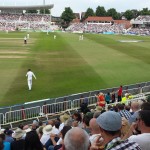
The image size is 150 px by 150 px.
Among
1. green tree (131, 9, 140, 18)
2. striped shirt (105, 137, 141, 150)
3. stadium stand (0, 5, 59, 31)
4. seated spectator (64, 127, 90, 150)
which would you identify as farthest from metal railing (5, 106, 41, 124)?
green tree (131, 9, 140, 18)

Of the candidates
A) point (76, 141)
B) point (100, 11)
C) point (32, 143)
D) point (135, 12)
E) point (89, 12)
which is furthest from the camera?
point (135, 12)

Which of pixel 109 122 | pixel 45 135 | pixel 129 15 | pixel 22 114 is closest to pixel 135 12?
pixel 129 15

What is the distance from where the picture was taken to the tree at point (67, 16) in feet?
509

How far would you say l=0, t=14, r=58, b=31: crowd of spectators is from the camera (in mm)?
123050

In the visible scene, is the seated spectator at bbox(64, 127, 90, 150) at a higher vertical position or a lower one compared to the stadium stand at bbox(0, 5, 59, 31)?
higher

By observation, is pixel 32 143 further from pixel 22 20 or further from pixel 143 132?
pixel 22 20

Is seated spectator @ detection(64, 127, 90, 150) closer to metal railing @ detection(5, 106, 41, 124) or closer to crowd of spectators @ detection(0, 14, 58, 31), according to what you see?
metal railing @ detection(5, 106, 41, 124)

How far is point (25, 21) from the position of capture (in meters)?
131

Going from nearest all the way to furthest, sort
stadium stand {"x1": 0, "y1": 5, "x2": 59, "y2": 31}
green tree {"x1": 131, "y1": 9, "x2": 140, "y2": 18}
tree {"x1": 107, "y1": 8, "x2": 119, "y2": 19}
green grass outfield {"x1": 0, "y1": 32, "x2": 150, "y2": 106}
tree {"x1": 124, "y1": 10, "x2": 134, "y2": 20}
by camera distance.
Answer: green grass outfield {"x1": 0, "y1": 32, "x2": 150, "y2": 106} → stadium stand {"x1": 0, "y1": 5, "x2": 59, "y2": 31} → tree {"x1": 124, "y1": 10, "x2": 134, "y2": 20} → tree {"x1": 107, "y1": 8, "x2": 119, "y2": 19} → green tree {"x1": 131, "y1": 9, "x2": 140, "y2": 18}

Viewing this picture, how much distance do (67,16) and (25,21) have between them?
2904cm

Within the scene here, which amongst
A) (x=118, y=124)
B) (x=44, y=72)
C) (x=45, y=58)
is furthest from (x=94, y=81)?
(x=118, y=124)

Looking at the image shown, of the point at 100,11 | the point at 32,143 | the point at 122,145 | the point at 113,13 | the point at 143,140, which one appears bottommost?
the point at 113,13

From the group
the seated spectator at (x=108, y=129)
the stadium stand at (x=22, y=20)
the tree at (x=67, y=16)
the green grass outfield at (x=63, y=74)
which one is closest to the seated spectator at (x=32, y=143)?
the seated spectator at (x=108, y=129)

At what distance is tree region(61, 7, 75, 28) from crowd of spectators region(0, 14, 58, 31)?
55.8 ft
